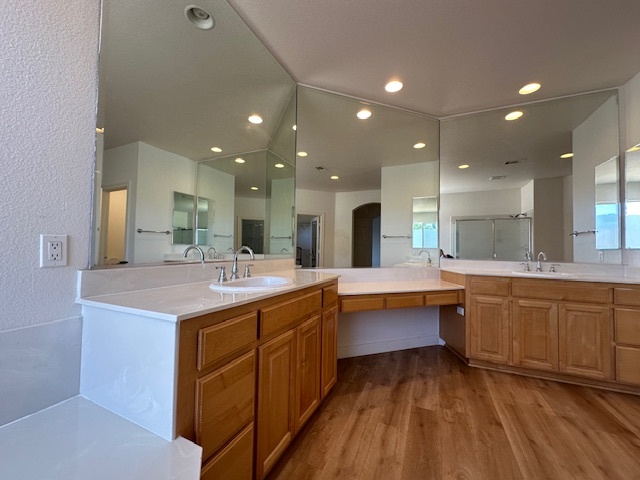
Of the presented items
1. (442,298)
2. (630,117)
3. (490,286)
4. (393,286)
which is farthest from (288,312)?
(630,117)

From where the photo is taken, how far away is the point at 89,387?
0.99 m

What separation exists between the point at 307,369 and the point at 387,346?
161 cm

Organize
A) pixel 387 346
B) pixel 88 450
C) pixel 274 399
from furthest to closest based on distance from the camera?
1. pixel 387 346
2. pixel 274 399
3. pixel 88 450

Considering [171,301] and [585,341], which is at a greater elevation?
[171,301]

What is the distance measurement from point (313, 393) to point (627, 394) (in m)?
2.48

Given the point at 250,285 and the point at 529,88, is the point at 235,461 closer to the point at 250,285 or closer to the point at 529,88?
the point at 250,285

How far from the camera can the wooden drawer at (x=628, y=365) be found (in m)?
2.02

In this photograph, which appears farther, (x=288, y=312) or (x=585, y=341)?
(x=585, y=341)

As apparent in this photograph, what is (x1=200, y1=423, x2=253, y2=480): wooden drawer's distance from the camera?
909mm

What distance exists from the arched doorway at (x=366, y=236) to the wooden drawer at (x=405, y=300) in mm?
663

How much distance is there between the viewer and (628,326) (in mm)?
2053

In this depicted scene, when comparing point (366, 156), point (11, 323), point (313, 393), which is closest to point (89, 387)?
point (11, 323)

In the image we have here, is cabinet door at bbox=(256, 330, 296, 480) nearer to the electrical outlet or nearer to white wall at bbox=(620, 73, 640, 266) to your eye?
the electrical outlet

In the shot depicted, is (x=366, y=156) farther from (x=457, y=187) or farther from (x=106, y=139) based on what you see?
(x=106, y=139)
